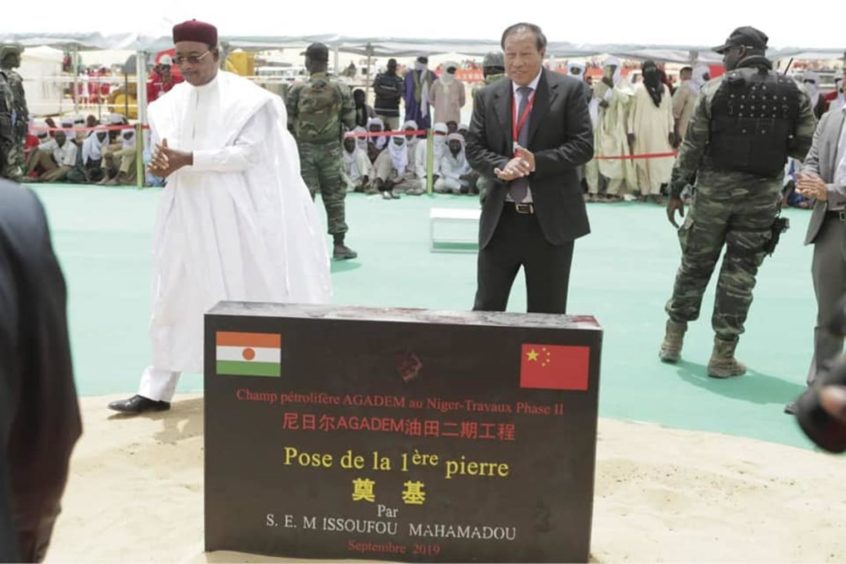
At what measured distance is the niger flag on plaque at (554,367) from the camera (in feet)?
10.1

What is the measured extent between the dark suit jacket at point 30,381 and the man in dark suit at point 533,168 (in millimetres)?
3308

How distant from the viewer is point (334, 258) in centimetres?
960

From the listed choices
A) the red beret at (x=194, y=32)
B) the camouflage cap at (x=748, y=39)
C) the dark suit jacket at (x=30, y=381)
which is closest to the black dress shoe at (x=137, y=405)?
the red beret at (x=194, y=32)

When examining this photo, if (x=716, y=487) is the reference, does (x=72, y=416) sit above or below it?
above

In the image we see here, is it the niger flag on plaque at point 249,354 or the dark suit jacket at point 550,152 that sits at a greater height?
the dark suit jacket at point 550,152

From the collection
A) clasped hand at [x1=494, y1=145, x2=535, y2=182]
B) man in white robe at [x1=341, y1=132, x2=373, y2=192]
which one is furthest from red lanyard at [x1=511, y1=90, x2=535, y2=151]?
man in white robe at [x1=341, y1=132, x2=373, y2=192]

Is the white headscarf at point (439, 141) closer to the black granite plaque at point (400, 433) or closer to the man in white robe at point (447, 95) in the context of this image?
the man in white robe at point (447, 95)

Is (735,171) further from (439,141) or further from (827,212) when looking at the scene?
(439,141)

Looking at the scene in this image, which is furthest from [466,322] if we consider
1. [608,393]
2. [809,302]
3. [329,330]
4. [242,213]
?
[809,302]

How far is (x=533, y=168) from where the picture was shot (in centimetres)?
462

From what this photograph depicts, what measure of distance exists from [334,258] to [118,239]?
2.56 meters

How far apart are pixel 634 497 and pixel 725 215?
229 centimetres

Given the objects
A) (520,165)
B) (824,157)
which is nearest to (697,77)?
(824,157)

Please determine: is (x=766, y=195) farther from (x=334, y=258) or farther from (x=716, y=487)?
(x=334, y=258)
